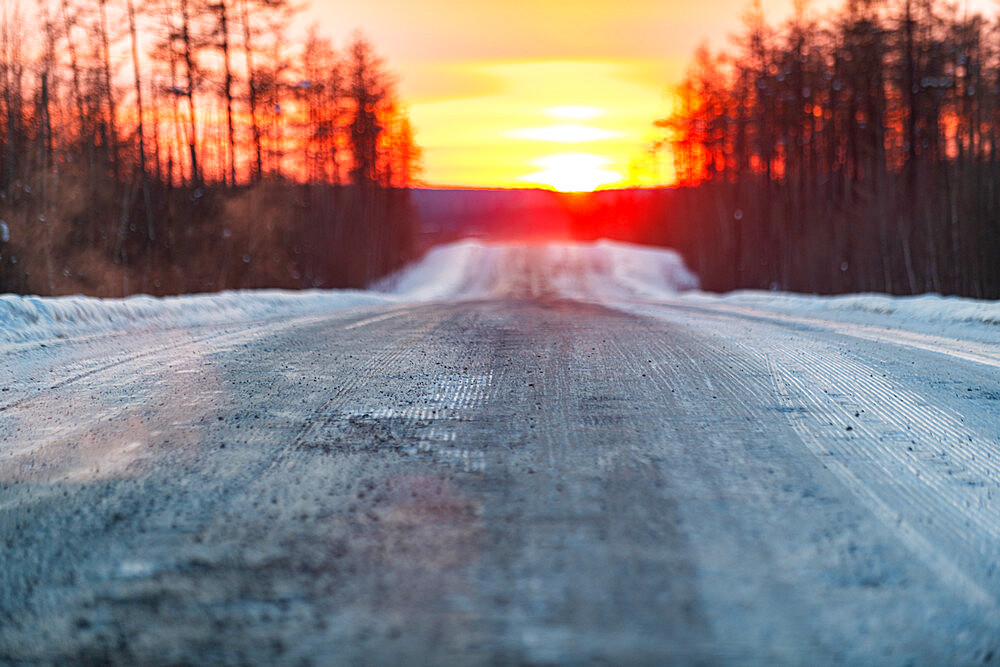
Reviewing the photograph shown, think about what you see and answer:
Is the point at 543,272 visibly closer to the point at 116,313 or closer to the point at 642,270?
the point at 642,270

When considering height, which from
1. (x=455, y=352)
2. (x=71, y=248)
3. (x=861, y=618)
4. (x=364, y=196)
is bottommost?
(x=861, y=618)

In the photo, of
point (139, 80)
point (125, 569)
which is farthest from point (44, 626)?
point (139, 80)

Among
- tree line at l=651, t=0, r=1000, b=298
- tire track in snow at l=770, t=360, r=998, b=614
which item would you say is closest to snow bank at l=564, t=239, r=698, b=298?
tree line at l=651, t=0, r=1000, b=298

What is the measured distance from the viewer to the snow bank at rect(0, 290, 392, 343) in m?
8.57

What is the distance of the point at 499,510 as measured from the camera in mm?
3166

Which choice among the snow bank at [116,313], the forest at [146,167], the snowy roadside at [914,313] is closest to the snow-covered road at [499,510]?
the snow bank at [116,313]

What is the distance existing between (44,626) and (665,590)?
1876mm

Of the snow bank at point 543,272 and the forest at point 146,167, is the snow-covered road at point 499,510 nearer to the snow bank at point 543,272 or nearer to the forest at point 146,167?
the forest at point 146,167

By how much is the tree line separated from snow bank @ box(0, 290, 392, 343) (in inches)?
710

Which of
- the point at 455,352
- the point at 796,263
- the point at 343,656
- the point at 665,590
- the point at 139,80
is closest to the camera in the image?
the point at 343,656

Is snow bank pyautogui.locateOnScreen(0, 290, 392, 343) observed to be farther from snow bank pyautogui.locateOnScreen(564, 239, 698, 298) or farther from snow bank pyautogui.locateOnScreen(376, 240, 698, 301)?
snow bank pyautogui.locateOnScreen(564, 239, 698, 298)

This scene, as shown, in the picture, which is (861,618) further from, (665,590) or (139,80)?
(139,80)

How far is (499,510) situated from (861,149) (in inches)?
1442

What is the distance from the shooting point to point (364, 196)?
4591cm
